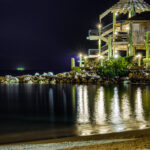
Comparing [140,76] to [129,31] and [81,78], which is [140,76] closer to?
[129,31]

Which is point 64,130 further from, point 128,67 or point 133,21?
point 133,21

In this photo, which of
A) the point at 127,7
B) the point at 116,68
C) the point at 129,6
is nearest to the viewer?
the point at 116,68

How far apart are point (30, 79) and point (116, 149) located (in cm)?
3057

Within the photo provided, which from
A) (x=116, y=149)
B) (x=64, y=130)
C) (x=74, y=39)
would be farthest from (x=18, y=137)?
(x=74, y=39)

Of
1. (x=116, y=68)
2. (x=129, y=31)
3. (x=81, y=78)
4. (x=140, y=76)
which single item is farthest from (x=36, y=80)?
(x=140, y=76)

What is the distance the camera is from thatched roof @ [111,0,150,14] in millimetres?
31631

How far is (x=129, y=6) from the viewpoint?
3256cm

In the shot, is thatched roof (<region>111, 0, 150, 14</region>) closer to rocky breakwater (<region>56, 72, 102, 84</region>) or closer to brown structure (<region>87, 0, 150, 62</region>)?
brown structure (<region>87, 0, 150, 62</region>)

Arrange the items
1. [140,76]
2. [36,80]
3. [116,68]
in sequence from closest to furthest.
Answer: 1. [140,76]
2. [116,68]
3. [36,80]

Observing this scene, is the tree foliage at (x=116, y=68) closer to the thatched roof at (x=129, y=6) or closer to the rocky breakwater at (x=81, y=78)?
the rocky breakwater at (x=81, y=78)

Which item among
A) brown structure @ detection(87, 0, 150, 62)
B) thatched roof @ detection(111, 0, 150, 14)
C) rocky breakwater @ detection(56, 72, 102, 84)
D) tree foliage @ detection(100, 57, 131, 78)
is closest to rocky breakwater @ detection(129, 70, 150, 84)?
tree foliage @ detection(100, 57, 131, 78)

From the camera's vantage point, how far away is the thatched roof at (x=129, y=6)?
3163 cm

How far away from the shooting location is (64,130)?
739 cm

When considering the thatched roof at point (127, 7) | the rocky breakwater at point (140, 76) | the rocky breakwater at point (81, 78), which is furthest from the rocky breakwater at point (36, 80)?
the thatched roof at point (127, 7)
